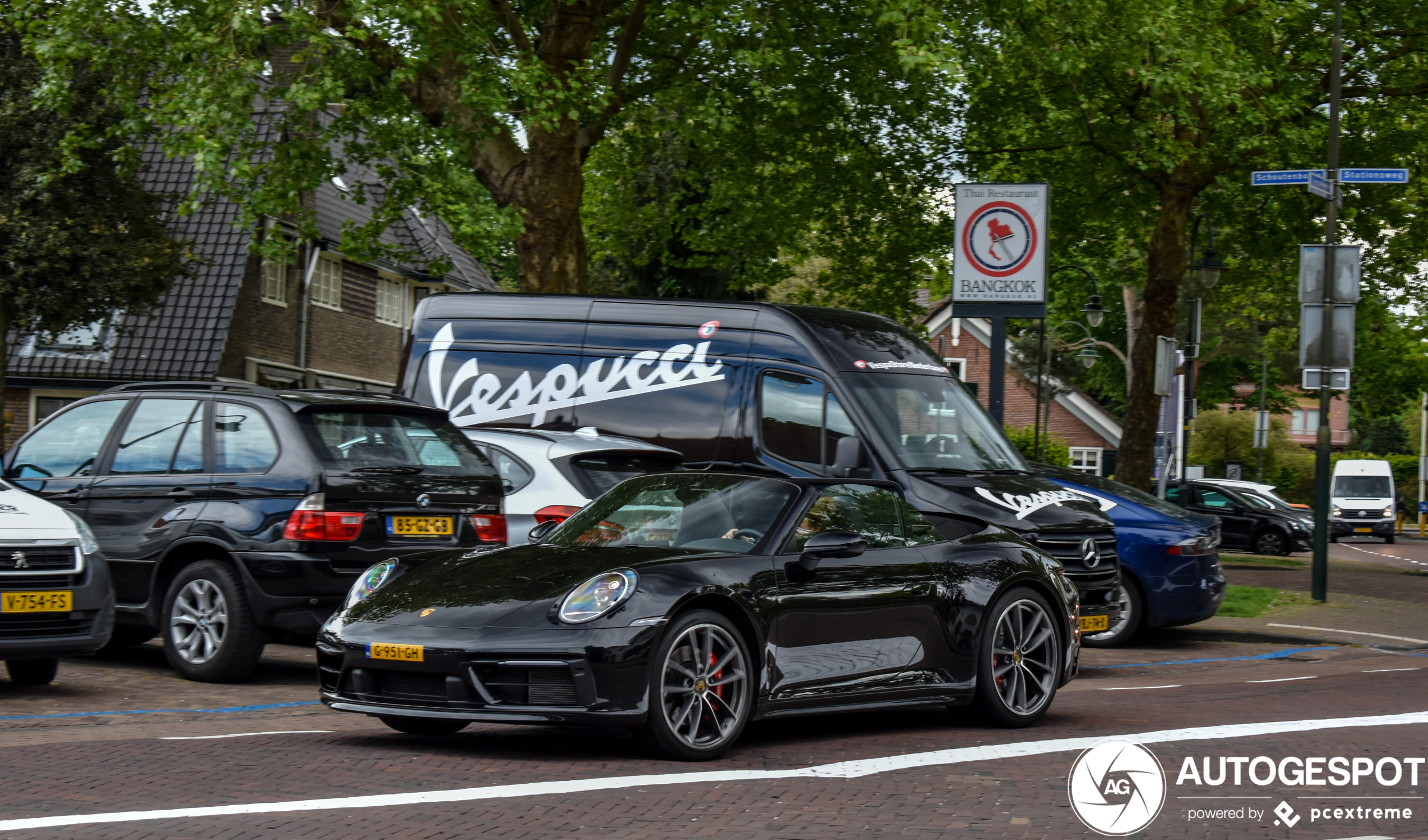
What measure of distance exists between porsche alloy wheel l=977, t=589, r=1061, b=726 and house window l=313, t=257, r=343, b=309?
3011 centimetres

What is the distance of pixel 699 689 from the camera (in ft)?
23.2

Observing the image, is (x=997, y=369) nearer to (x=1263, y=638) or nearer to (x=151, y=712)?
(x=1263, y=638)

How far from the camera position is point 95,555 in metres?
9.25

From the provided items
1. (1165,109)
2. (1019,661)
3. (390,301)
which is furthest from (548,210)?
(390,301)

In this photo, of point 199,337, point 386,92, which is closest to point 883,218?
point 386,92

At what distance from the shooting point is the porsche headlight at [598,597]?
6.88 m

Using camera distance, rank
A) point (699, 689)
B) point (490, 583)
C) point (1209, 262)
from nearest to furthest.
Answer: point (699, 689)
point (490, 583)
point (1209, 262)

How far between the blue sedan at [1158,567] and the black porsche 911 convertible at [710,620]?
5.80 metres

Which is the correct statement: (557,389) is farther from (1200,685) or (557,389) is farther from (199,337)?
(199,337)

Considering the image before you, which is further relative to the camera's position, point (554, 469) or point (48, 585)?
point (554, 469)

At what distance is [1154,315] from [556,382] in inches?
627

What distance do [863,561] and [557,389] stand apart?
7.19 m

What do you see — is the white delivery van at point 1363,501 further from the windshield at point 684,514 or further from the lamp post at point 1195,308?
the windshield at point 684,514

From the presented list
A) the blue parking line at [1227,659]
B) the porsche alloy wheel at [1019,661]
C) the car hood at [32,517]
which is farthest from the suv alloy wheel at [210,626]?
the blue parking line at [1227,659]
